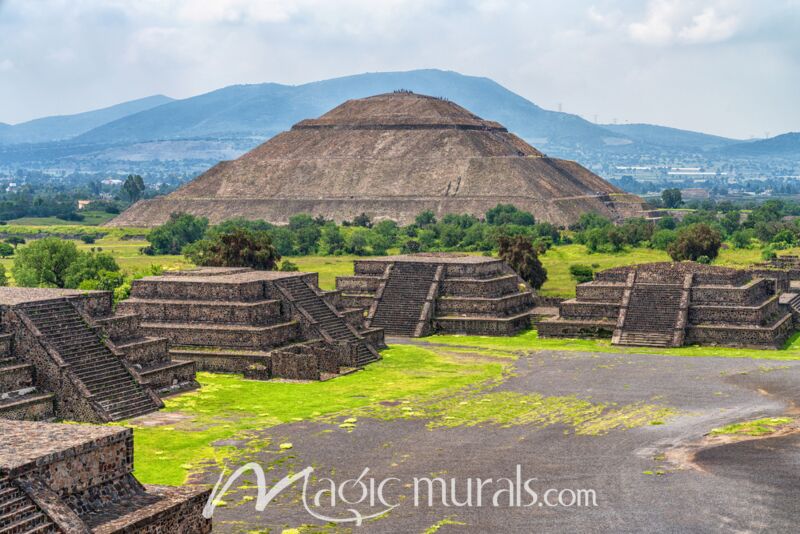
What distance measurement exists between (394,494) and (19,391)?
52.6 feet

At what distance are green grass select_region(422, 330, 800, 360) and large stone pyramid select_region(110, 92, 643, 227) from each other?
100990 mm

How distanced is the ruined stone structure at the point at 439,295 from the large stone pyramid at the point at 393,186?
94.3 meters

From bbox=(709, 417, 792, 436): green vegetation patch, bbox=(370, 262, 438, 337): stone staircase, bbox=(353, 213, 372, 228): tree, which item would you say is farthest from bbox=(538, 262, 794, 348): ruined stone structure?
bbox=(353, 213, 372, 228): tree

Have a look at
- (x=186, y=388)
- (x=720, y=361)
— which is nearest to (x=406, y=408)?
(x=186, y=388)

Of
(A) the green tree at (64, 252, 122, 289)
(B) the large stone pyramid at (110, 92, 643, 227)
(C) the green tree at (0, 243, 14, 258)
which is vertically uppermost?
(B) the large stone pyramid at (110, 92, 643, 227)

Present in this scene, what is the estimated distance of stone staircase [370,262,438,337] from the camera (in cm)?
6769

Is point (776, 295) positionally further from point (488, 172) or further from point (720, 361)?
point (488, 172)

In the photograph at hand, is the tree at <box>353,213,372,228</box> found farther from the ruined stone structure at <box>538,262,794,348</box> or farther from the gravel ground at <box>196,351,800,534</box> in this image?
the gravel ground at <box>196,351,800,534</box>

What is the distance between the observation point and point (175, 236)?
134 metres

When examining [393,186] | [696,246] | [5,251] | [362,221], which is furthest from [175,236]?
[696,246]

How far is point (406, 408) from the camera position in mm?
43031

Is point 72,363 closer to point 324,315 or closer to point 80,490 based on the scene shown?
point 80,490

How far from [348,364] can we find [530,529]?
26403mm

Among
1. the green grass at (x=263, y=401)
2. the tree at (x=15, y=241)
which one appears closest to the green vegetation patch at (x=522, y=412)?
the green grass at (x=263, y=401)
